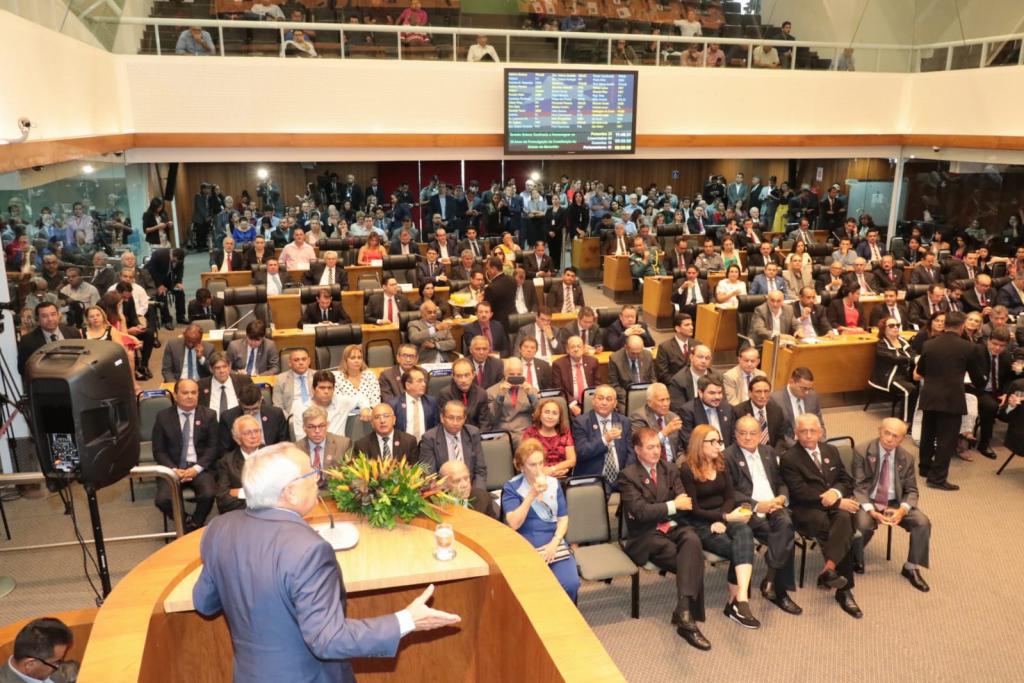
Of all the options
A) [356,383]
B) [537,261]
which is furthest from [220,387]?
[537,261]

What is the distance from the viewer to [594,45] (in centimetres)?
1249

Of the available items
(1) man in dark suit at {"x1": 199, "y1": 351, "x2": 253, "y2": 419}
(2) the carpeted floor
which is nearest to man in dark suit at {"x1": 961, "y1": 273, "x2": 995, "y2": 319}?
(2) the carpeted floor

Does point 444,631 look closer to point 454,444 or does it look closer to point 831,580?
point 454,444

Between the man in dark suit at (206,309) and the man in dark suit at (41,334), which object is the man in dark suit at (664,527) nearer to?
the man in dark suit at (41,334)

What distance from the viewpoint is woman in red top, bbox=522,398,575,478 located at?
5574 millimetres

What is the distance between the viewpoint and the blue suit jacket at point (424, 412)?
6059mm

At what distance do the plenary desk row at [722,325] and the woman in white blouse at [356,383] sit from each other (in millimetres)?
4625

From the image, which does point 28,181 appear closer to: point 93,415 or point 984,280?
point 93,415

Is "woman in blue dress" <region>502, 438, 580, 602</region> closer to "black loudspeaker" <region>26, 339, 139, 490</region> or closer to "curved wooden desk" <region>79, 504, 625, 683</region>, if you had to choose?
"curved wooden desk" <region>79, 504, 625, 683</region>

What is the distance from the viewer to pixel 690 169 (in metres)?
18.6

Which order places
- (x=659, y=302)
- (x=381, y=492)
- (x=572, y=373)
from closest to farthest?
(x=381, y=492), (x=572, y=373), (x=659, y=302)

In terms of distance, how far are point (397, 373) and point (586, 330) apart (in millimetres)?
2148

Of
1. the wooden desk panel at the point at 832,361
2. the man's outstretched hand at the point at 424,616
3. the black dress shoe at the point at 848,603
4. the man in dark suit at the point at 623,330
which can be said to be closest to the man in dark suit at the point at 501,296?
the man in dark suit at the point at 623,330

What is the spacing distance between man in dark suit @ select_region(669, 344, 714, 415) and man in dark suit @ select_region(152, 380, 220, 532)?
3621mm
